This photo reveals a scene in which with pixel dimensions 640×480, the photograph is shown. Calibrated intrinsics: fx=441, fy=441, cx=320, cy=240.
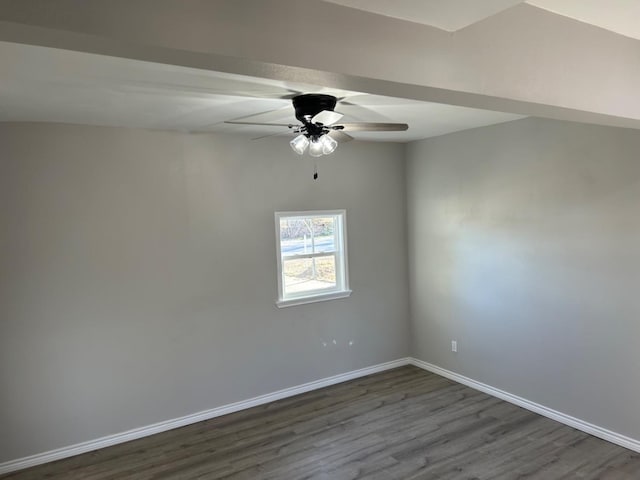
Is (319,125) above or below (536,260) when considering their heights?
above

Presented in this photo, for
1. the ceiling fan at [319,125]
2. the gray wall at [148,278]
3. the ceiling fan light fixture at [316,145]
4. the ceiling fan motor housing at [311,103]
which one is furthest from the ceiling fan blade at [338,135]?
the gray wall at [148,278]

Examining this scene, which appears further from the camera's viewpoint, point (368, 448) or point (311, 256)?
point (311, 256)

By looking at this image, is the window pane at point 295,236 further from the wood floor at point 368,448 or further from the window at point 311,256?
the wood floor at point 368,448

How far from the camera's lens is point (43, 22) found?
1.05 m

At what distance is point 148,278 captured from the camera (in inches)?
149

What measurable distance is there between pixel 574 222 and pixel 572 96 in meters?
1.83

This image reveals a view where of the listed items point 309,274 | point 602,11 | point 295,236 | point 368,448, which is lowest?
point 368,448

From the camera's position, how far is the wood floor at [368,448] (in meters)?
3.17

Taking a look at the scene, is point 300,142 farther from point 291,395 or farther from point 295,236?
point 291,395

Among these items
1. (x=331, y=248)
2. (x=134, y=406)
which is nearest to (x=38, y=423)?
(x=134, y=406)

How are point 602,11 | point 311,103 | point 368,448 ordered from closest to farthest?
point 602,11, point 311,103, point 368,448

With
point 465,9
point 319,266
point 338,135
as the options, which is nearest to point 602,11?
Result: point 465,9

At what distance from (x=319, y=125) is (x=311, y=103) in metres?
0.18

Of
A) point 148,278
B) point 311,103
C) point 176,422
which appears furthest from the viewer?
point 176,422
